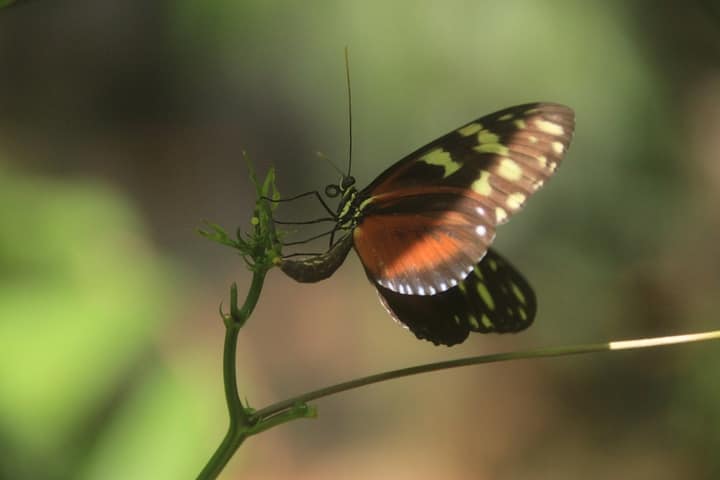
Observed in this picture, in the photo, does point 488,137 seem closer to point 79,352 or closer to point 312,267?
point 312,267

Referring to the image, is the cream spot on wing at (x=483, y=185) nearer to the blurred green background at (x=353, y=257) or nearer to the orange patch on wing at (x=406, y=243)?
the orange patch on wing at (x=406, y=243)

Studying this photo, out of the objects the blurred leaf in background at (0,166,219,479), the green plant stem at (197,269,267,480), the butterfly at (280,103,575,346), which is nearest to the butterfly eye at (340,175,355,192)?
the butterfly at (280,103,575,346)

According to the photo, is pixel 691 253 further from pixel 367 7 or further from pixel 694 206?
pixel 367 7

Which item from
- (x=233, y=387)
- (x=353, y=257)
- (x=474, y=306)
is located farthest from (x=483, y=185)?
(x=353, y=257)

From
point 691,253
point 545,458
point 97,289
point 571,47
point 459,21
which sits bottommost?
point 545,458

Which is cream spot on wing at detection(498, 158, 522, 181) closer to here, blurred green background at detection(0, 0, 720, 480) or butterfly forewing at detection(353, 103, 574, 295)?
butterfly forewing at detection(353, 103, 574, 295)

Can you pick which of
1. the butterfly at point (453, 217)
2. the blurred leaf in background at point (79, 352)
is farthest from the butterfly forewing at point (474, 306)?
the blurred leaf in background at point (79, 352)

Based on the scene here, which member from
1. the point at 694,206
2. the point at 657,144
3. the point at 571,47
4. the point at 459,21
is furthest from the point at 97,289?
the point at 694,206
